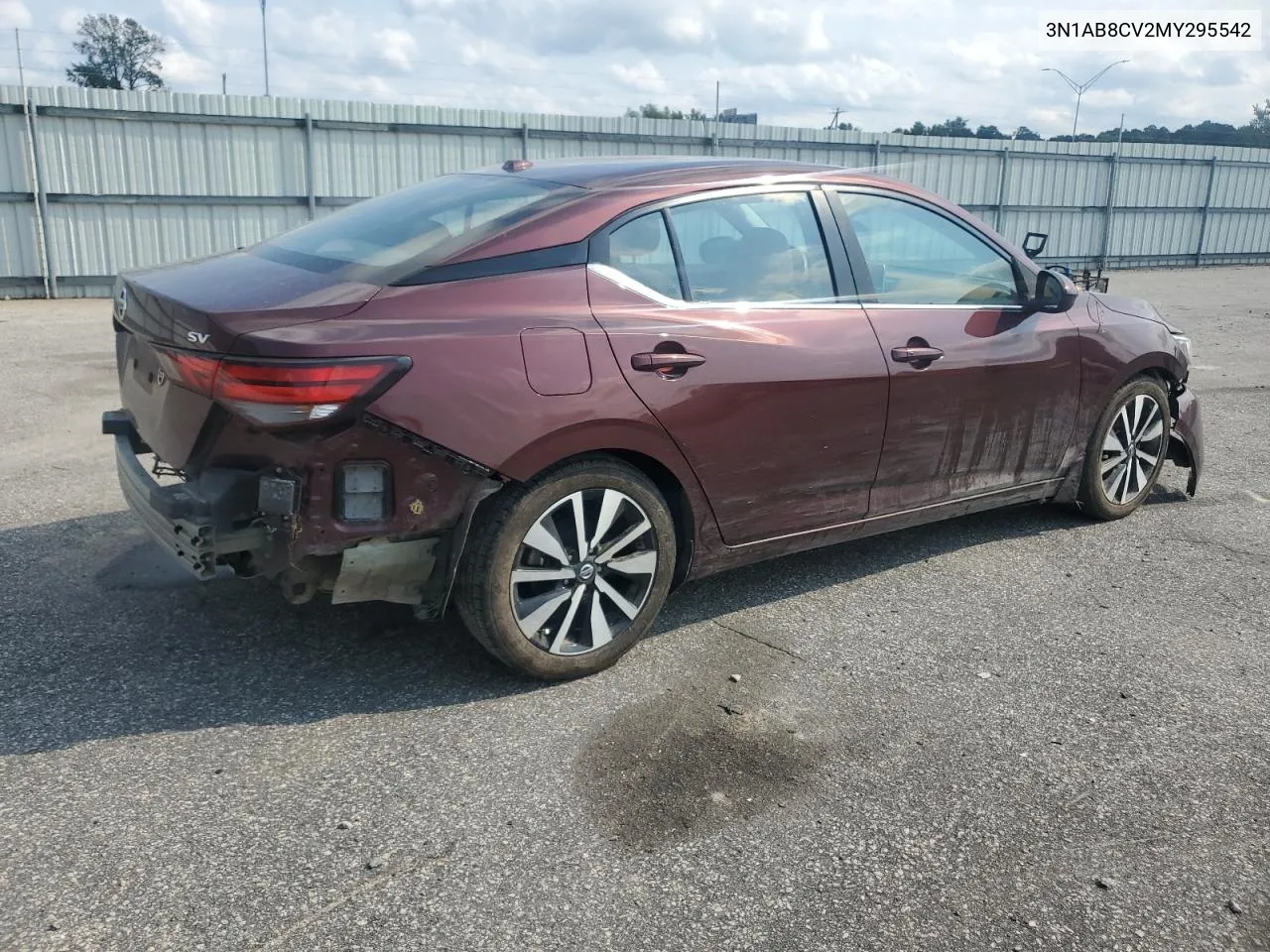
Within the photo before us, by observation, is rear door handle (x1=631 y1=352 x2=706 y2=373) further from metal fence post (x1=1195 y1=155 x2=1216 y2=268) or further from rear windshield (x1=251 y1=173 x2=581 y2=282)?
metal fence post (x1=1195 y1=155 x2=1216 y2=268)

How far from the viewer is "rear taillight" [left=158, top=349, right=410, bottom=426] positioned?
3.07 m

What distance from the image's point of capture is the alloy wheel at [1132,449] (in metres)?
5.41

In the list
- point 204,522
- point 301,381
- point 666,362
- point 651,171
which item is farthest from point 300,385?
point 651,171

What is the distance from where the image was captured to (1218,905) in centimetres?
265

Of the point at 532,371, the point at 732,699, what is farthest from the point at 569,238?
the point at 732,699

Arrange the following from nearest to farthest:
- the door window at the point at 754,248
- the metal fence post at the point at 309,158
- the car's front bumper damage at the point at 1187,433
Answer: the door window at the point at 754,248 < the car's front bumper damage at the point at 1187,433 < the metal fence post at the point at 309,158

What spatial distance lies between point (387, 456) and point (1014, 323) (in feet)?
9.49

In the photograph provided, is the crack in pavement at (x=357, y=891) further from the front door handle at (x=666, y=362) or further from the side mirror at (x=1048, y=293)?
the side mirror at (x=1048, y=293)

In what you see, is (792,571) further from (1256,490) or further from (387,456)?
(1256,490)

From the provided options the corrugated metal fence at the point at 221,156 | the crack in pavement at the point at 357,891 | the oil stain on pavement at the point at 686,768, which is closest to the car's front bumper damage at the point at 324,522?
the oil stain on pavement at the point at 686,768

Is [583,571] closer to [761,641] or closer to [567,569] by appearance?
[567,569]

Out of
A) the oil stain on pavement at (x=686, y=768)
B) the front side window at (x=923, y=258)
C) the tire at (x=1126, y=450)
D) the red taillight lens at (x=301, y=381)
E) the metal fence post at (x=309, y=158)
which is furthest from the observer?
the metal fence post at (x=309, y=158)

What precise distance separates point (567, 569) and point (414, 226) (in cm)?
135

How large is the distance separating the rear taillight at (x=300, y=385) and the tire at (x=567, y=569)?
1.85ft
